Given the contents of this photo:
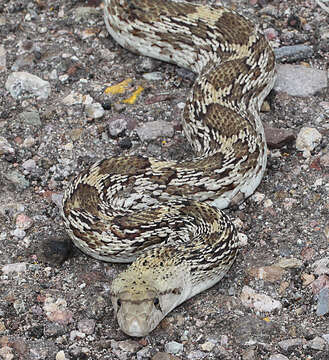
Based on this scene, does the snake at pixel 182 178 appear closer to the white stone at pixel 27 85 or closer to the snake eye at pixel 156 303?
the snake eye at pixel 156 303

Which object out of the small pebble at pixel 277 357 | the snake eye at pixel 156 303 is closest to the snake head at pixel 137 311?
the snake eye at pixel 156 303

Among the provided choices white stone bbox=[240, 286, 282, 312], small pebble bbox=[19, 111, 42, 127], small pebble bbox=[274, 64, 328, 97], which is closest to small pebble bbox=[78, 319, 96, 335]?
white stone bbox=[240, 286, 282, 312]

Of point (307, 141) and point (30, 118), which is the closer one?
point (307, 141)

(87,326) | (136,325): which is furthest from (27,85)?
(136,325)

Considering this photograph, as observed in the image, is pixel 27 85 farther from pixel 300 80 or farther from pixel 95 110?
pixel 300 80

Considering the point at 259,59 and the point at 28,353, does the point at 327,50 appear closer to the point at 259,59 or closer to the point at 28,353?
the point at 259,59

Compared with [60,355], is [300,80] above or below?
above
